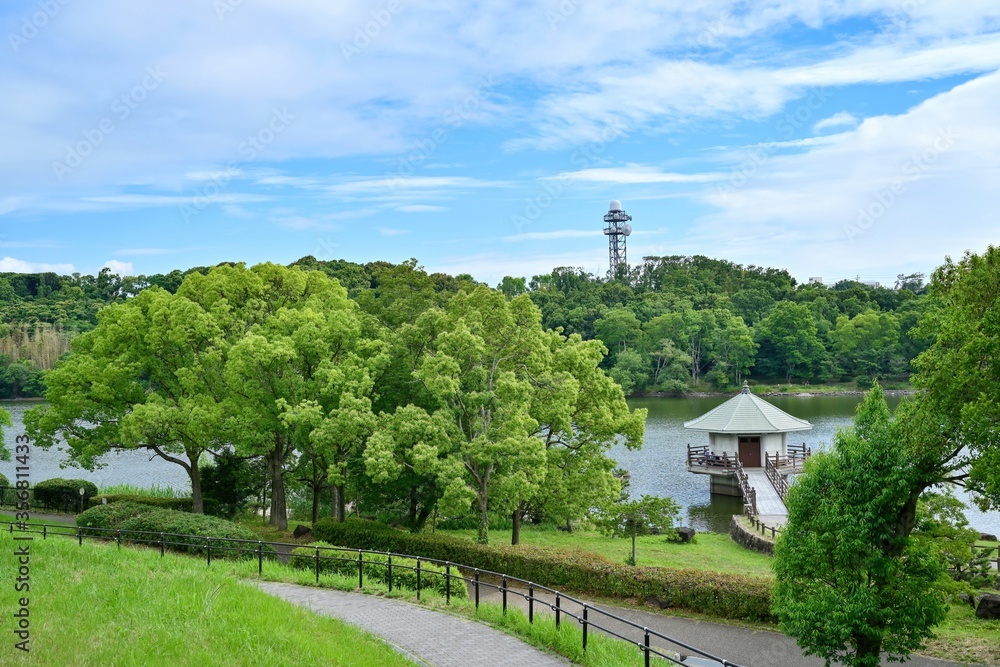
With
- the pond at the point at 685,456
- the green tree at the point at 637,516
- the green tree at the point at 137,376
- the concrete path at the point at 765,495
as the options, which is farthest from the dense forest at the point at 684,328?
the green tree at the point at 637,516

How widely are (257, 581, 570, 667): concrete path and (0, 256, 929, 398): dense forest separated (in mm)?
59836

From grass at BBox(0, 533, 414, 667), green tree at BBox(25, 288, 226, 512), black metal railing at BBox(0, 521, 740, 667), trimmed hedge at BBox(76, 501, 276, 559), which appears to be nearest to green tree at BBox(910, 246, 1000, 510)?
black metal railing at BBox(0, 521, 740, 667)

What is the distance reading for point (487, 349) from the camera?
24.4 metres

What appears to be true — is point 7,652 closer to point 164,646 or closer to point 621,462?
point 164,646

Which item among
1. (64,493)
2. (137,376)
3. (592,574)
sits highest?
(137,376)

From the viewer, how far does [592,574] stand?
58.7 ft

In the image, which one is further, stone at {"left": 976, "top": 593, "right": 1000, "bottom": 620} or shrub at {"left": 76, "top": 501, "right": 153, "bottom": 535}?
shrub at {"left": 76, "top": 501, "right": 153, "bottom": 535}

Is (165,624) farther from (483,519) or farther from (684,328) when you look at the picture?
(684,328)

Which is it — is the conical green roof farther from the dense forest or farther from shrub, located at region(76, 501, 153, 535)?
the dense forest

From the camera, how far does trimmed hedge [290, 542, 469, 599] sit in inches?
634

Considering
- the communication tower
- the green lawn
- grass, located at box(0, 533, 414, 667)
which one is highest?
the communication tower

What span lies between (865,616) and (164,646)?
939 cm

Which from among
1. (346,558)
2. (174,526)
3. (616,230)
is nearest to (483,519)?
(346,558)

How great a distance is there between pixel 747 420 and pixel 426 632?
105 feet
